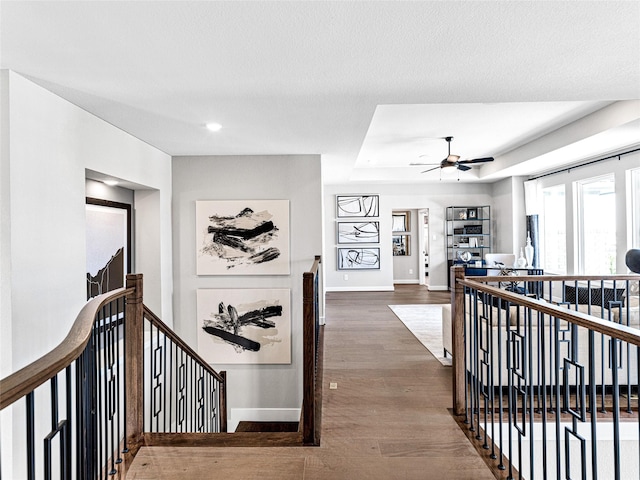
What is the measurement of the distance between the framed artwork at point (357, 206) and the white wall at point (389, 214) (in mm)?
119

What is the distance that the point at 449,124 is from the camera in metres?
5.17

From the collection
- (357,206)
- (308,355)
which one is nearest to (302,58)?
(308,355)

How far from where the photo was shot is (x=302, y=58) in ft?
7.14

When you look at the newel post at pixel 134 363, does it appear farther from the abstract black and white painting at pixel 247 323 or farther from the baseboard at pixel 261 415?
the baseboard at pixel 261 415

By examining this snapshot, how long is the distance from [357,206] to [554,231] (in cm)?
400

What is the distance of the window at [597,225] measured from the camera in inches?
226

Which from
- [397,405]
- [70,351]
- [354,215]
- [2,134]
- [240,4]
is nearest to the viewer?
[70,351]

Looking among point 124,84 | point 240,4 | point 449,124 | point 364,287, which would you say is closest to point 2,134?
point 124,84

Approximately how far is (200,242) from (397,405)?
2.99 m

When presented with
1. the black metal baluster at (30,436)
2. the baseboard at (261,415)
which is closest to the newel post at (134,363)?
the black metal baluster at (30,436)

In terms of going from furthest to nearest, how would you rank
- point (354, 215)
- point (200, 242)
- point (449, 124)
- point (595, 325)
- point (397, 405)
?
point (354, 215), point (449, 124), point (200, 242), point (397, 405), point (595, 325)

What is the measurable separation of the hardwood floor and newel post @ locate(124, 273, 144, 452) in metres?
0.15

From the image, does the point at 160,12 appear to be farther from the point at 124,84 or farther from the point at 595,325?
the point at 595,325

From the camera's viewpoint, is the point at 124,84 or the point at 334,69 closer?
the point at 334,69
